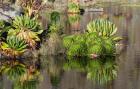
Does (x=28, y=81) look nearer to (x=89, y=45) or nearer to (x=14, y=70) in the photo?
(x=14, y=70)

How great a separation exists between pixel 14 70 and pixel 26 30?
19.9 ft

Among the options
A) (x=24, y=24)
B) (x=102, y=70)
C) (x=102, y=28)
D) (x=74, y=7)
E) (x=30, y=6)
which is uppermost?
(x=30, y=6)

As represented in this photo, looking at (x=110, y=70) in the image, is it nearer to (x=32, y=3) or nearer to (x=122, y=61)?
(x=122, y=61)

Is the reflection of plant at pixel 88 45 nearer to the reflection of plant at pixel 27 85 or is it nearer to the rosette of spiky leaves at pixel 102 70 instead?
the rosette of spiky leaves at pixel 102 70

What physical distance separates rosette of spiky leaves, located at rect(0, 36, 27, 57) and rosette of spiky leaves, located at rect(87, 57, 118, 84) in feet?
18.0

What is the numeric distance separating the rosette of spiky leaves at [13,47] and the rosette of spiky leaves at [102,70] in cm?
549

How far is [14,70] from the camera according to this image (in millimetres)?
34156

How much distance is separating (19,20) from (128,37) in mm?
13005

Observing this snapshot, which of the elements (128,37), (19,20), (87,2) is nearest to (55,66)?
(19,20)

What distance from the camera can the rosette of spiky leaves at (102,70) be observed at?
1225 inches

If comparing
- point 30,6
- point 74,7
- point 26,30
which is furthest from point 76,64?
point 74,7

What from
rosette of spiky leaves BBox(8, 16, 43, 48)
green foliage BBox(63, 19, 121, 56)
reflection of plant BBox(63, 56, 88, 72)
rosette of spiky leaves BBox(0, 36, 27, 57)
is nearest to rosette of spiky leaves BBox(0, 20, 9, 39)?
rosette of spiky leaves BBox(8, 16, 43, 48)

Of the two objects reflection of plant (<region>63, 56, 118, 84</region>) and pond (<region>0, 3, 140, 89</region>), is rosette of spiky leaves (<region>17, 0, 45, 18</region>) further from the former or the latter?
reflection of plant (<region>63, 56, 118, 84</region>)

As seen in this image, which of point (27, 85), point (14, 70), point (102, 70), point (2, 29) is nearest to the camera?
point (27, 85)
